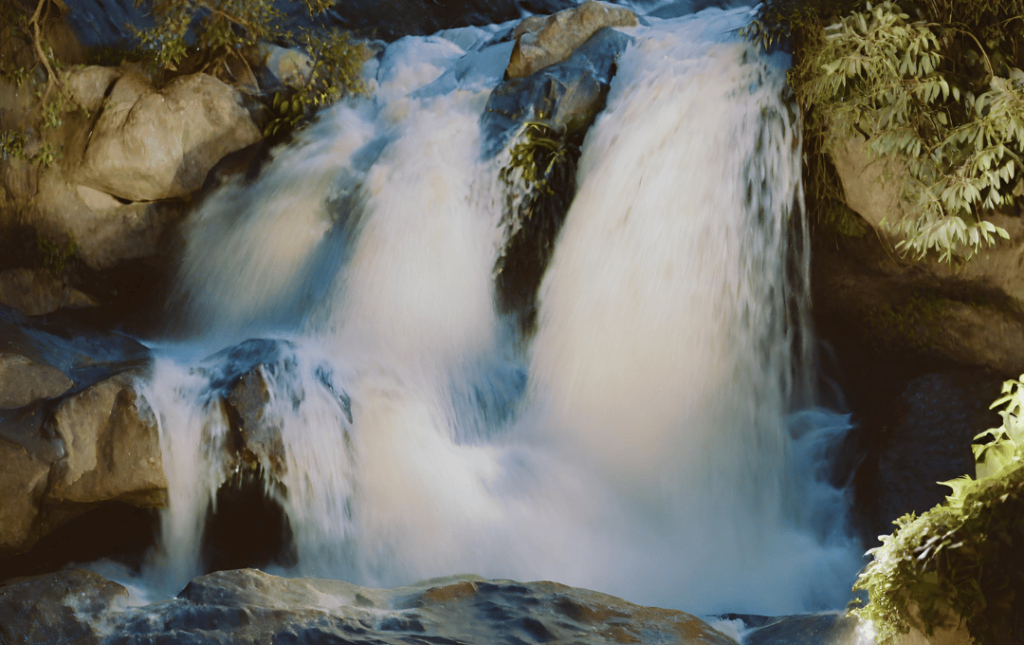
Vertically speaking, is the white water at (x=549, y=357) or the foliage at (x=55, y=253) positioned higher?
the foliage at (x=55, y=253)

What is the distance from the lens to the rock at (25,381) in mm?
5219

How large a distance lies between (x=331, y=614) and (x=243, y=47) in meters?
6.31

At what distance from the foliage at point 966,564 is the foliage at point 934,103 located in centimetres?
237

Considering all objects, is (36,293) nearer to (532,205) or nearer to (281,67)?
(281,67)

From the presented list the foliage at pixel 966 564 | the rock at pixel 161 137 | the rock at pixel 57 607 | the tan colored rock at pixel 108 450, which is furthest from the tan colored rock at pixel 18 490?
the foliage at pixel 966 564

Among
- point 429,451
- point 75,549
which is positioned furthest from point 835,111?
point 75,549

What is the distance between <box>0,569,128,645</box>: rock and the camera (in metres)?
3.79

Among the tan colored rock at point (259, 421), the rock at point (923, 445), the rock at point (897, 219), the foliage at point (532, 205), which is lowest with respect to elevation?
the rock at point (923, 445)

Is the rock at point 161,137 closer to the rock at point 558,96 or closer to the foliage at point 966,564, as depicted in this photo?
the rock at point 558,96

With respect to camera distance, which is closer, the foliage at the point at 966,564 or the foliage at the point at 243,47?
the foliage at the point at 966,564

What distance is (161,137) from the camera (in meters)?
7.61

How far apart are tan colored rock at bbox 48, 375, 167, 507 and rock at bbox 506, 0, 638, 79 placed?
4443 millimetres

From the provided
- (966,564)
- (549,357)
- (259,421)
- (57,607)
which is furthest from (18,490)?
(966,564)

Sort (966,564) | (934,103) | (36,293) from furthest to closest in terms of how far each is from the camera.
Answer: (36,293)
(934,103)
(966,564)
